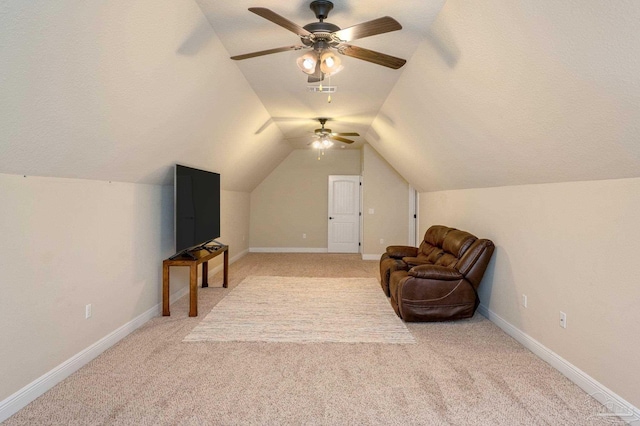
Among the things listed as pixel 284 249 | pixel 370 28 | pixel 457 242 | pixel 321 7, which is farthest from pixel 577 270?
pixel 284 249

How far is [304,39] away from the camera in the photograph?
242 cm

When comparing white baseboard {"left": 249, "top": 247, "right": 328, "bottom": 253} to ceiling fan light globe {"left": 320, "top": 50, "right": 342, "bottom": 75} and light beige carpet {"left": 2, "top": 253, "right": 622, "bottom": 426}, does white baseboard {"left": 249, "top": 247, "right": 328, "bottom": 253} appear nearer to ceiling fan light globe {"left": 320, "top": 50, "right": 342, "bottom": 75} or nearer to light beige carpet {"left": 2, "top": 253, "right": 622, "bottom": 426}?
light beige carpet {"left": 2, "top": 253, "right": 622, "bottom": 426}

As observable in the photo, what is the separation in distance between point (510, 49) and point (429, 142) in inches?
93.3

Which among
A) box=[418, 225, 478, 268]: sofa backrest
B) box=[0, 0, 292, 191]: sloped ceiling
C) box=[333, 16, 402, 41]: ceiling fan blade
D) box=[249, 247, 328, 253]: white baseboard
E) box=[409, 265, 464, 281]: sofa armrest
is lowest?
box=[249, 247, 328, 253]: white baseboard

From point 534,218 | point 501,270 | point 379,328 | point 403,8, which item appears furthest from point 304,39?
point 501,270

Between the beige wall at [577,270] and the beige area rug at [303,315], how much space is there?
3.90 ft

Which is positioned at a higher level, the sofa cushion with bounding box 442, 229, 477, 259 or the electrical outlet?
the sofa cushion with bounding box 442, 229, 477, 259

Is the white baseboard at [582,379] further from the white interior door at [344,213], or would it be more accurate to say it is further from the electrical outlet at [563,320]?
the white interior door at [344,213]

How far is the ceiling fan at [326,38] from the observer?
209 centimetres

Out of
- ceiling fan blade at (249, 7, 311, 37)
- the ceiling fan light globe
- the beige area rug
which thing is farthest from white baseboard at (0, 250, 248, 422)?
the ceiling fan light globe

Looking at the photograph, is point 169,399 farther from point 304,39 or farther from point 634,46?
point 634,46

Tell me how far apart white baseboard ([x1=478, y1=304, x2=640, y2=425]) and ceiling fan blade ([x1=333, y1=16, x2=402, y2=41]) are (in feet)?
8.75

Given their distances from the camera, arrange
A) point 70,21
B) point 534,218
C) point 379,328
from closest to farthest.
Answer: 1. point 70,21
2. point 534,218
3. point 379,328

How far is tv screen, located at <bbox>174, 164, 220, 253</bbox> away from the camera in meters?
3.97
